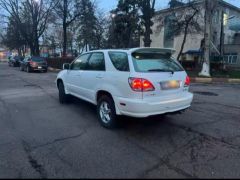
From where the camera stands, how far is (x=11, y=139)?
15.0ft

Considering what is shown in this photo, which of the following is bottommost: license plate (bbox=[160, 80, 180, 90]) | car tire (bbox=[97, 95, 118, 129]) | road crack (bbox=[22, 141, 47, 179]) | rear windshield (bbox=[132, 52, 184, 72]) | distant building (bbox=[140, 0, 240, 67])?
road crack (bbox=[22, 141, 47, 179])

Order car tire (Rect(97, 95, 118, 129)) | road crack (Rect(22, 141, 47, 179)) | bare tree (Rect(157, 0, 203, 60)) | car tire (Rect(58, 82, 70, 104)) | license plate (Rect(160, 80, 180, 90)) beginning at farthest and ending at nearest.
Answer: bare tree (Rect(157, 0, 203, 60)) < car tire (Rect(58, 82, 70, 104)) < car tire (Rect(97, 95, 118, 129)) < license plate (Rect(160, 80, 180, 90)) < road crack (Rect(22, 141, 47, 179))

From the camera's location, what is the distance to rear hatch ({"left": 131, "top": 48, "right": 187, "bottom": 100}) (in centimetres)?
445

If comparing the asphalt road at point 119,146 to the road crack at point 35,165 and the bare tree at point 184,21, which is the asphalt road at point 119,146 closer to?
the road crack at point 35,165

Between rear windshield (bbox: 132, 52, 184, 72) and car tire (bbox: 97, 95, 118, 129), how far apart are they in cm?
100

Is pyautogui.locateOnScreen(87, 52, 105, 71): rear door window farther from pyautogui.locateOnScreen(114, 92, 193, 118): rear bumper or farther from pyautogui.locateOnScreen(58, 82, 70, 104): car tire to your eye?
pyautogui.locateOnScreen(58, 82, 70, 104): car tire

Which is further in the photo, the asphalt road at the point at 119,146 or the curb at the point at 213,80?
the curb at the point at 213,80

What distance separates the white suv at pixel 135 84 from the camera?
4.39m

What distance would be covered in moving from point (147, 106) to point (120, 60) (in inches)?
46.5

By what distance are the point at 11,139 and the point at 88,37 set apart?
3711 centimetres

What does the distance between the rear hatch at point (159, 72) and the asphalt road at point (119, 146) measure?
2.94 ft

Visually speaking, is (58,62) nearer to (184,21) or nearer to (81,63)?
(184,21)

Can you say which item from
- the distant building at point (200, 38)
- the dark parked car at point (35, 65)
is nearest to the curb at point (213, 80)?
the distant building at point (200, 38)

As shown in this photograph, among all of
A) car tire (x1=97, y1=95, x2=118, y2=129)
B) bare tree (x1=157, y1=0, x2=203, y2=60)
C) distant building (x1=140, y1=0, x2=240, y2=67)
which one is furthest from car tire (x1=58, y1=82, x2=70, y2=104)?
distant building (x1=140, y1=0, x2=240, y2=67)
